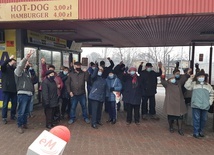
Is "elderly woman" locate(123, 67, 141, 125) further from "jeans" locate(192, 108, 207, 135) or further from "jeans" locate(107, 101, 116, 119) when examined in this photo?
"jeans" locate(192, 108, 207, 135)

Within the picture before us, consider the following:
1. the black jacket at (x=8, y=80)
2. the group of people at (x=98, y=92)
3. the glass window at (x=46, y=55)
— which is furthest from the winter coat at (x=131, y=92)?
the glass window at (x=46, y=55)

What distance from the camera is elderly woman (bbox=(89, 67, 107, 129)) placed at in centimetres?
662

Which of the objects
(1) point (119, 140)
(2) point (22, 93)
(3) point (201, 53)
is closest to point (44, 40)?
(2) point (22, 93)

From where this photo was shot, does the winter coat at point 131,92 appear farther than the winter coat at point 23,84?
Yes

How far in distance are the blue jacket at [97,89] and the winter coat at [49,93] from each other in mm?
972

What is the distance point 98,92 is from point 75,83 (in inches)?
27.8

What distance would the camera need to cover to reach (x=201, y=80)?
6.01 m

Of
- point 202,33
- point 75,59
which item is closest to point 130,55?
point 75,59

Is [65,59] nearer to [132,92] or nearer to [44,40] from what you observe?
[44,40]

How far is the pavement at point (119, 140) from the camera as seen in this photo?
16.4 ft

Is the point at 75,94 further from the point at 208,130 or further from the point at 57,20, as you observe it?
the point at 208,130

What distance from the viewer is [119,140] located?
5672 mm

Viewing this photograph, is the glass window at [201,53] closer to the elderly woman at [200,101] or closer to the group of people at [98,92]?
the group of people at [98,92]

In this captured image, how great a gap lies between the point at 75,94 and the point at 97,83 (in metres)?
0.70
